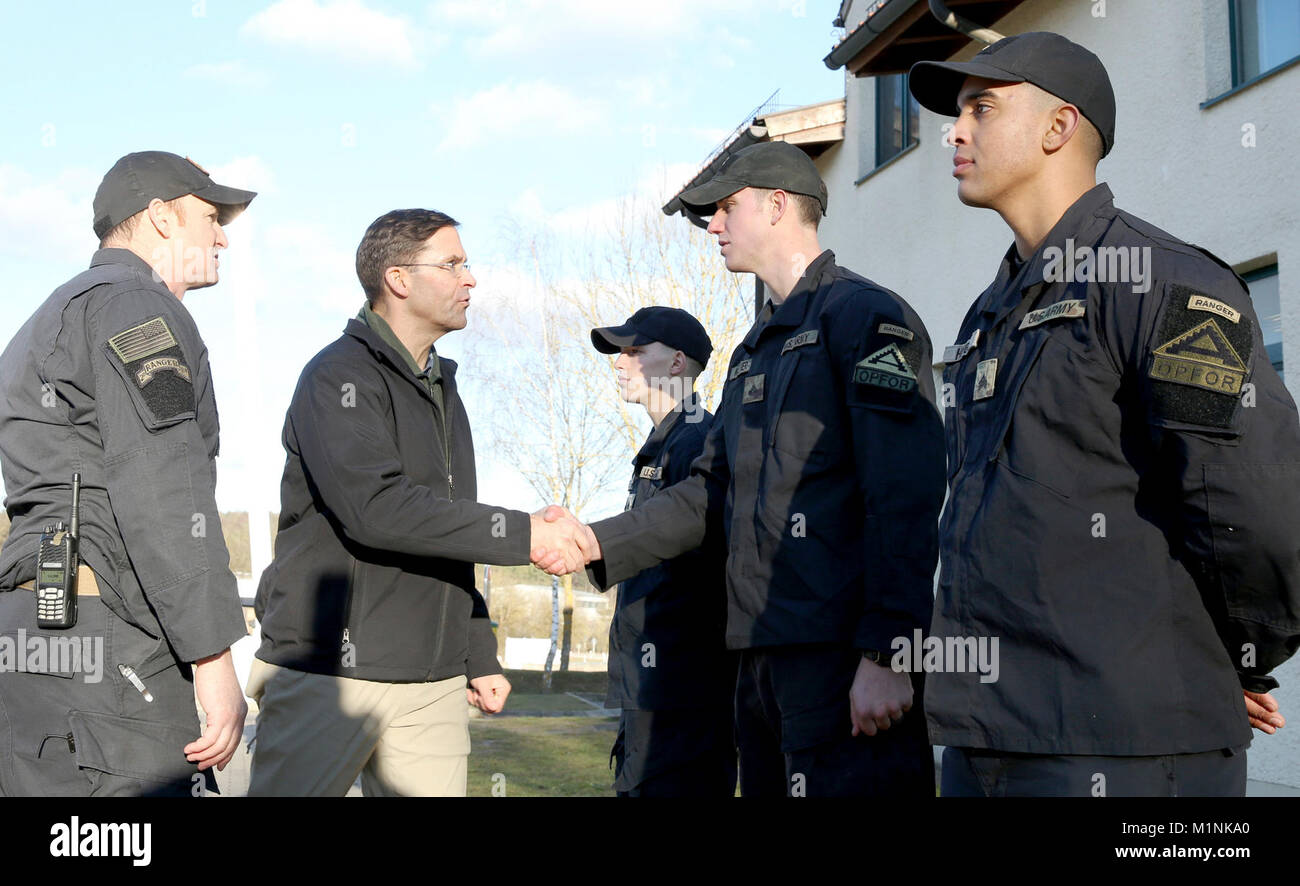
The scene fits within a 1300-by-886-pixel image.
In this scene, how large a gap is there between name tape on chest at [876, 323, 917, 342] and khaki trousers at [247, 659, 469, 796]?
180cm

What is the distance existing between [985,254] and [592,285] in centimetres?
1355

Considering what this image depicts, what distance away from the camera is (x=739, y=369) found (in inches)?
151

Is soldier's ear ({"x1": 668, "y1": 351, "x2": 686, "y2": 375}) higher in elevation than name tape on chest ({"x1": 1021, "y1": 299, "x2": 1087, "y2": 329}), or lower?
higher

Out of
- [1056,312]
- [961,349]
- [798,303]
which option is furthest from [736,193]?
[1056,312]

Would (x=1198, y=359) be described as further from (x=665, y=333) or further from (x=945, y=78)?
(x=665, y=333)

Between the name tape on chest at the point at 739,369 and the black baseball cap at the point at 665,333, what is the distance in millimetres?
1464

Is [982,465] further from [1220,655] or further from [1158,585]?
[1220,655]

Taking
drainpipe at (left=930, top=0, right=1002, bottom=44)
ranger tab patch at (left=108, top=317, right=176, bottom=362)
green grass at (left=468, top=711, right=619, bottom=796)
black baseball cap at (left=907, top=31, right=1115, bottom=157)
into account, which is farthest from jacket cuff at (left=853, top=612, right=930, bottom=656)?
drainpipe at (left=930, top=0, right=1002, bottom=44)

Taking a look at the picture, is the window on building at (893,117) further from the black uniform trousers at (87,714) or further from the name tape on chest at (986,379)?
the black uniform trousers at (87,714)

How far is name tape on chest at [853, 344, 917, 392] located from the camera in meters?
3.26

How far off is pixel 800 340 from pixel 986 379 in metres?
1.03

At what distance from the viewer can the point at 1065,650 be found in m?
2.22

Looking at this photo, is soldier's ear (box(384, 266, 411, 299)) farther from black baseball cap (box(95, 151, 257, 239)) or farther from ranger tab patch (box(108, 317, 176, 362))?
ranger tab patch (box(108, 317, 176, 362))

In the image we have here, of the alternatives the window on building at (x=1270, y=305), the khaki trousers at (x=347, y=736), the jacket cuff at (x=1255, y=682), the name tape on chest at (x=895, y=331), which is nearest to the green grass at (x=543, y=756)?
the khaki trousers at (x=347, y=736)
